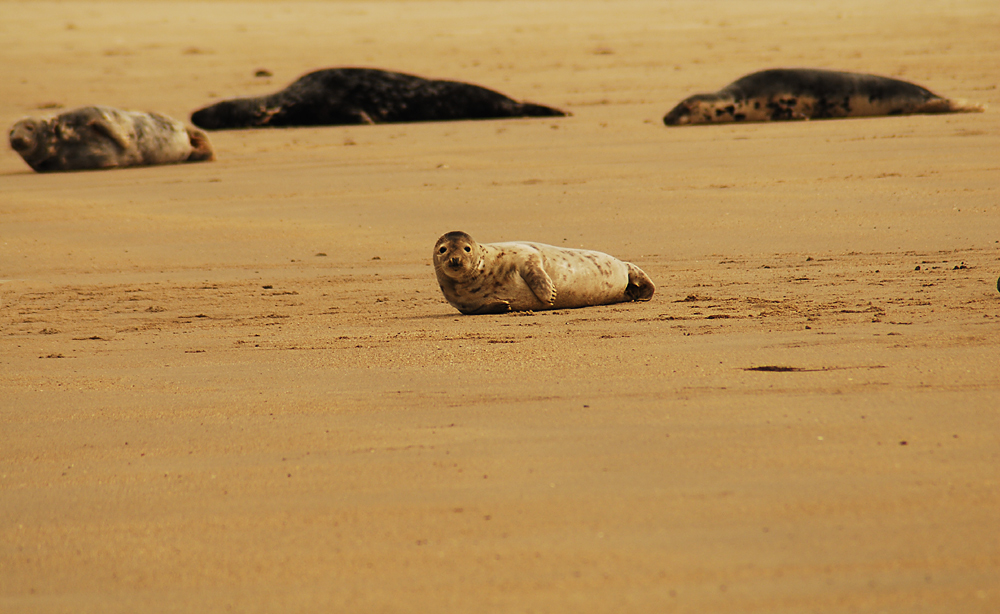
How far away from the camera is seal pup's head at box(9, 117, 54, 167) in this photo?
28.0 feet

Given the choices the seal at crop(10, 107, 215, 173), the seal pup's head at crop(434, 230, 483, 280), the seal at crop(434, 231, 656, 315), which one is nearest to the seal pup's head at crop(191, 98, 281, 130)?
the seal at crop(10, 107, 215, 173)

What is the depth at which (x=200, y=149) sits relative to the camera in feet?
29.6

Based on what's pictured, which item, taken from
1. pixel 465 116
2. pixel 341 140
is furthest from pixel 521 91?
pixel 341 140

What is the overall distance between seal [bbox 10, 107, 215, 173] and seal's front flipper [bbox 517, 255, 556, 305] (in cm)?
509

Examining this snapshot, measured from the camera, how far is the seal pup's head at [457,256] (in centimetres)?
443

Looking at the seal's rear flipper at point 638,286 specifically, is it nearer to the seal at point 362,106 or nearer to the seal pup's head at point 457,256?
the seal pup's head at point 457,256

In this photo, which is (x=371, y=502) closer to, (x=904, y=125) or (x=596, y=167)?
(x=596, y=167)

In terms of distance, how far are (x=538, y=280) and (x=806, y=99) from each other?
634cm

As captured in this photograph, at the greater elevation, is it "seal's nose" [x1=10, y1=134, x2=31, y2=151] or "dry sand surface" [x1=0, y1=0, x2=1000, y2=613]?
"seal's nose" [x1=10, y1=134, x2=31, y2=151]

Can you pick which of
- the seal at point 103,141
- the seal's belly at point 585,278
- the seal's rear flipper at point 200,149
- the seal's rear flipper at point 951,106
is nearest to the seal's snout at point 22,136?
the seal at point 103,141

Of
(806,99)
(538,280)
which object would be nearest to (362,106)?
(806,99)

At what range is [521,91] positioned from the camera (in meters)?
12.9

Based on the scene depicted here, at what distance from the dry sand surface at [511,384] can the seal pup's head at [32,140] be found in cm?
39

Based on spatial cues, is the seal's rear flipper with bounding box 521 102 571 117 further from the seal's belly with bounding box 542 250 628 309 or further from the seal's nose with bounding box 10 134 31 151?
the seal's belly with bounding box 542 250 628 309
